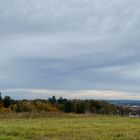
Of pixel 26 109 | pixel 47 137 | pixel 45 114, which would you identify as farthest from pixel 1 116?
pixel 47 137

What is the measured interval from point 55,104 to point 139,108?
14.7 metres

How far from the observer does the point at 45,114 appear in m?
53.2

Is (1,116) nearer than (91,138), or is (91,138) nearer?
(91,138)

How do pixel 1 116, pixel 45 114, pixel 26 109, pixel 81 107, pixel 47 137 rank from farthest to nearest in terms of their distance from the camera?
pixel 81 107, pixel 26 109, pixel 45 114, pixel 1 116, pixel 47 137

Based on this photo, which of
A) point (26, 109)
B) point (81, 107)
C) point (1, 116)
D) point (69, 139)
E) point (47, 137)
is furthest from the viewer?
point (81, 107)

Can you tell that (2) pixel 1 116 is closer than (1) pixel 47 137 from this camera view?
No

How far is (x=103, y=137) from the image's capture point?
23672 millimetres

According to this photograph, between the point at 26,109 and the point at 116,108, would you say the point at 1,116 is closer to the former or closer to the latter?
the point at 26,109

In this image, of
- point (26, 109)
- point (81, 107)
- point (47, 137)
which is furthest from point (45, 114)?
point (47, 137)

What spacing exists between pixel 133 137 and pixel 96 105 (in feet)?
178

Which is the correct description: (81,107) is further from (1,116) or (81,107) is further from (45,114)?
(1,116)

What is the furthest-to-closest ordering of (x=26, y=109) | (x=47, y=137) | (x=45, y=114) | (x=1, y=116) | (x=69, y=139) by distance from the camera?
(x=26, y=109)
(x=45, y=114)
(x=1, y=116)
(x=47, y=137)
(x=69, y=139)

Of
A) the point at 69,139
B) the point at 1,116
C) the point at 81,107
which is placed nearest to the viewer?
the point at 69,139

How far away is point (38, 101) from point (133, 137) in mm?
53546
